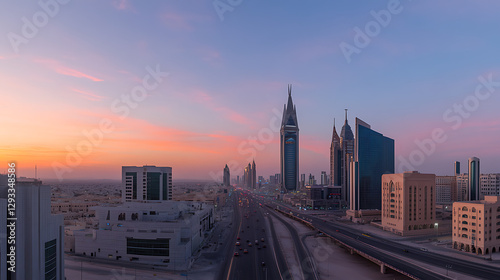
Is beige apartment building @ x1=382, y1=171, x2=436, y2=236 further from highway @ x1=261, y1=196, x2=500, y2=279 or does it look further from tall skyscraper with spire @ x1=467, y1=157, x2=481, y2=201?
tall skyscraper with spire @ x1=467, y1=157, x2=481, y2=201

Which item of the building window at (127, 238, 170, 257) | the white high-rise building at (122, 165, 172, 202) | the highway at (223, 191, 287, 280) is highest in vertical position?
the white high-rise building at (122, 165, 172, 202)

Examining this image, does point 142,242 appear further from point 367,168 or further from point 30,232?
point 367,168

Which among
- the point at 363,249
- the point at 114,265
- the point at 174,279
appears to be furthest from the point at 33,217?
the point at 363,249

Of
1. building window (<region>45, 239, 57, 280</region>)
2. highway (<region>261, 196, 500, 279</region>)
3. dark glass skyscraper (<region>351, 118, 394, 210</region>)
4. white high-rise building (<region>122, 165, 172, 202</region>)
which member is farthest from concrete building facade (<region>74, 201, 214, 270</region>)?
dark glass skyscraper (<region>351, 118, 394, 210</region>)

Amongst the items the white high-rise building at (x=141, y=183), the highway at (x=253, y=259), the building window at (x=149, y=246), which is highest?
the white high-rise building at (x=141, y=183)

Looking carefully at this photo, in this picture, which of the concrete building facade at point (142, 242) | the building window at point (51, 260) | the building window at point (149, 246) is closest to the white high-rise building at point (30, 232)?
the building window at point (51, 260)

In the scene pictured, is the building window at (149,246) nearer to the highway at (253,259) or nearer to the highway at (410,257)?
the highway at (253,259)

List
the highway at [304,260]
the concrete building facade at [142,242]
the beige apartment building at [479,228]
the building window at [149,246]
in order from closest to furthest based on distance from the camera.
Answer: the highway at [304,260], the concrete building facade at [142,242], the building window at [149,246], the beige apartment building at [479,228]
